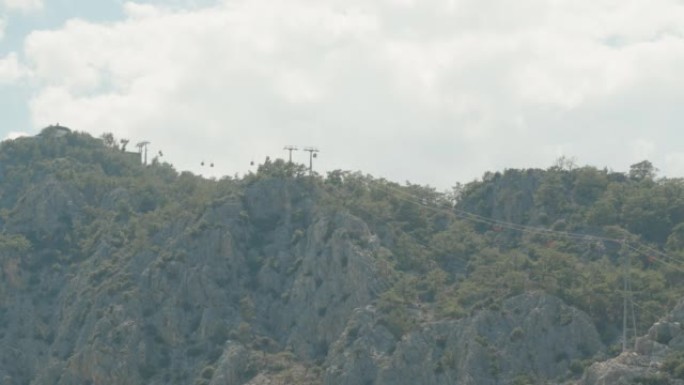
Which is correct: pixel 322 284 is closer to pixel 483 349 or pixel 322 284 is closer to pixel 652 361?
pixel 483 349

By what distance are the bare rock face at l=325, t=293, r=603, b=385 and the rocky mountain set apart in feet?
0.56

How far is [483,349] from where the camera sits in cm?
14225

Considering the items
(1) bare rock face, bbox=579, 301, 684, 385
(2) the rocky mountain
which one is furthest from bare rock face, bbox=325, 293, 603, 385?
(1) bare rock face, bbox=579, 301, 684, 385

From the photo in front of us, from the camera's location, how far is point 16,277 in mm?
185500

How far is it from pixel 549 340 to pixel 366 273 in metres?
25.2

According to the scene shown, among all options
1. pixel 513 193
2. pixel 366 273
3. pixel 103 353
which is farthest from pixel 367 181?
pixel 103 353

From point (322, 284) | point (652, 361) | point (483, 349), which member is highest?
point (322, 284)

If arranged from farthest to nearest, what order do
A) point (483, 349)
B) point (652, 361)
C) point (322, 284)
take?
point (322, 284) → point (483, 349) → point (652, 361)

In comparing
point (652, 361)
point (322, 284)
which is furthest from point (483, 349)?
point (322, 284)

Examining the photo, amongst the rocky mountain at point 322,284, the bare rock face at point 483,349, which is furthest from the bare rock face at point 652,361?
the bare rock face at point 483,349

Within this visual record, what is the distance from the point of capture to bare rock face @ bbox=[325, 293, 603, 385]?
141 meters

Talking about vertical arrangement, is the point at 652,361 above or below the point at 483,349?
below

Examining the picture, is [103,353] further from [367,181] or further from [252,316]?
[367,181]

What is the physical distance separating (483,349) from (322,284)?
26.5 m
